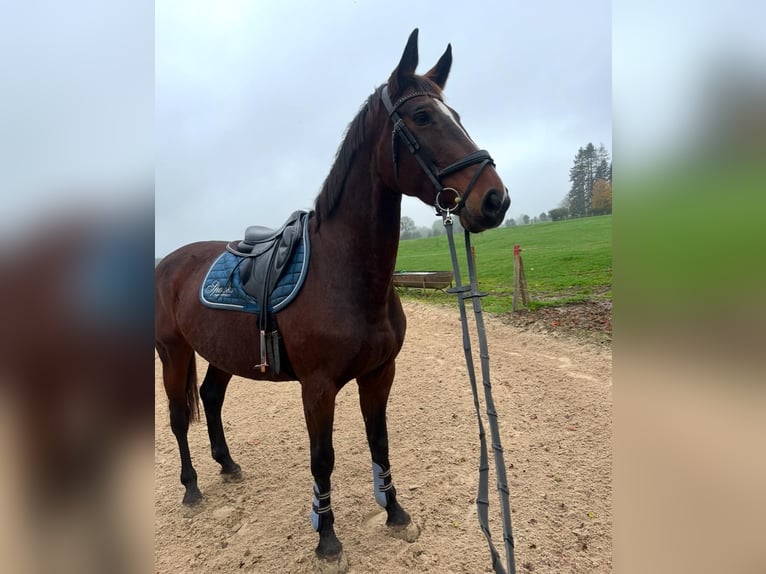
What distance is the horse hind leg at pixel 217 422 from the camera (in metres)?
3.55

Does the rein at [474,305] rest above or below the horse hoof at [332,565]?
above

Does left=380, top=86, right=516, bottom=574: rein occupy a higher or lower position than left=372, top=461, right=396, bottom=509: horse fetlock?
higher

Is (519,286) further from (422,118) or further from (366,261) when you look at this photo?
(422,118)

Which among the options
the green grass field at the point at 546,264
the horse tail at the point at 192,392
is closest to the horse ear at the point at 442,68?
the green grass field at the point at 546,264

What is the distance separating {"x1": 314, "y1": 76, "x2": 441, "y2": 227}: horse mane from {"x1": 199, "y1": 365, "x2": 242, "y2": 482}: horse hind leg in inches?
80.8

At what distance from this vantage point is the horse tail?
11.3 ft

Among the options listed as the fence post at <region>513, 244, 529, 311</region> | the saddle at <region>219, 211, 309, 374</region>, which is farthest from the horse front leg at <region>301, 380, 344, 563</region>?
the fence post at <region>513, 244, 529, 311</region>

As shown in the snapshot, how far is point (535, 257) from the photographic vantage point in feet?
56.4

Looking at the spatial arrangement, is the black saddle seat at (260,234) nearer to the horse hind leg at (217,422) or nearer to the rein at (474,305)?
the rein at (474,305)

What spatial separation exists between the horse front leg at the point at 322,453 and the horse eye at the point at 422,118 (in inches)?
59.0

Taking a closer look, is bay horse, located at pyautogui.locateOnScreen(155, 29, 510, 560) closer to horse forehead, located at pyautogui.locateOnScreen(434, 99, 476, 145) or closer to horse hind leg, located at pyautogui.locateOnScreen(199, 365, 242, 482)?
horse forehead, located at pyautogui.locateOnScreen(434, 99, 476, 145)
